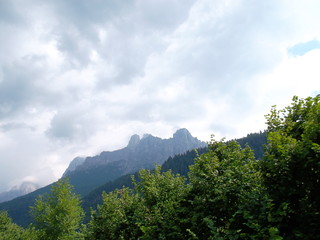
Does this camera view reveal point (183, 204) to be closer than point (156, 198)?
Yes

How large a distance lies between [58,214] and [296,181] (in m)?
36.7

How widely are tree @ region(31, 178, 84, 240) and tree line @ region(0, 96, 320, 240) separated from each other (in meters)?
18.0

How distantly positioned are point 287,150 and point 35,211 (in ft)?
134

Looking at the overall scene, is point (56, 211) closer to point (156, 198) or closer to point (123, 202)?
point (123, 202)

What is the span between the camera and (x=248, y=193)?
8.96 meters

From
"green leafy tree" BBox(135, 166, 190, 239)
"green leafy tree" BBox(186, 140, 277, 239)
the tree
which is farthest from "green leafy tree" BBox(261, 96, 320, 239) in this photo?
the tree

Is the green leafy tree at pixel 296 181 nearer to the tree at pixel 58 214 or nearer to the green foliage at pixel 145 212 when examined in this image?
the green foliage at pixel 145 212

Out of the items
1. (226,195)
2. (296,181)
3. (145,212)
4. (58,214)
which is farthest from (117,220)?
(58,214)

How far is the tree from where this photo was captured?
3325cm

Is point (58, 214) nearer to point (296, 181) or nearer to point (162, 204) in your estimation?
point (162, 204)

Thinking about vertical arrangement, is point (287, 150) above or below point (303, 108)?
below

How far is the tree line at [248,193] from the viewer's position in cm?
685

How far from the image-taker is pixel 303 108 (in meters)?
10.5

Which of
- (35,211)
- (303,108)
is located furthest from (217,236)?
(35,211)
